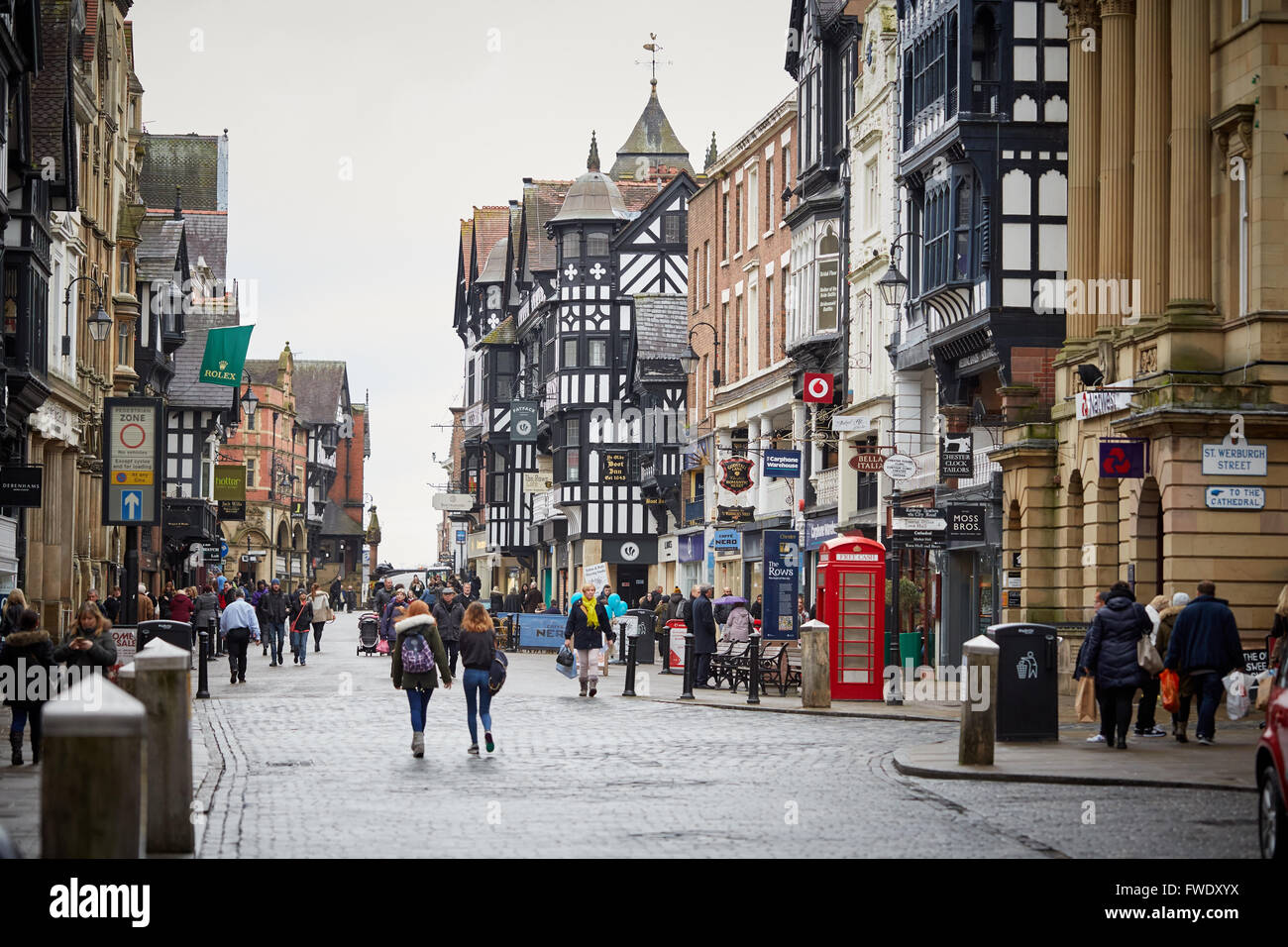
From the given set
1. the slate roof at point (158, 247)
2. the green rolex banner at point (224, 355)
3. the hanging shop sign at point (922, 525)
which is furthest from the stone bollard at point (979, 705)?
the slate roof at point (158, 247)

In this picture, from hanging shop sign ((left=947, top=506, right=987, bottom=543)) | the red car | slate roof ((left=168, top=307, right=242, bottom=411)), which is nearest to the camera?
the red car

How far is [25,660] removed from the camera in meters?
18.9

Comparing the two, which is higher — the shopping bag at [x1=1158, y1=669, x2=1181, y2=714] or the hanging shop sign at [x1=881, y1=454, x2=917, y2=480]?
the hanging shop sign at [x1=881, y1=454, x2=917, y2=480]

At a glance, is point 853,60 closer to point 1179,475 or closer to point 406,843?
point 1179,475

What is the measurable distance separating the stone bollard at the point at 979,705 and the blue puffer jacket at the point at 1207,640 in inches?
149

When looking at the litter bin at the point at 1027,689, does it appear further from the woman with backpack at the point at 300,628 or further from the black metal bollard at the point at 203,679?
the woman with backpack at the point at 300,628

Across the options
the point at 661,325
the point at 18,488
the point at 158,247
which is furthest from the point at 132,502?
the point at 661,325

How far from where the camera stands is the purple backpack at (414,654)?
788 inches

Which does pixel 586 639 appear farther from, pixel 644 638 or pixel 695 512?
pixel 695 512

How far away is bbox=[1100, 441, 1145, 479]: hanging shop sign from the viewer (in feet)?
89.8

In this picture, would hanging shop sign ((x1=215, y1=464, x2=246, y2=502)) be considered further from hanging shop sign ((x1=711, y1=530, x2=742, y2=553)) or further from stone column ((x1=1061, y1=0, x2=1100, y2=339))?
stone column ((x1=1061, y1=0, x2=1100, y2=339))

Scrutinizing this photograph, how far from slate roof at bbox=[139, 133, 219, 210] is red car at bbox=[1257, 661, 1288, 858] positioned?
82.1 m

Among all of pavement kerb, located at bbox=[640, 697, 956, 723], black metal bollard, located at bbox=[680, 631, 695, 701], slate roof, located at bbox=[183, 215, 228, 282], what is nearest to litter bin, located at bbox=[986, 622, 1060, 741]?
pavement kerb, located at bbox=[640, 697, 956, 723]

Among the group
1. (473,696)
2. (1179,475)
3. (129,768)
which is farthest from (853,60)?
(129,768)
